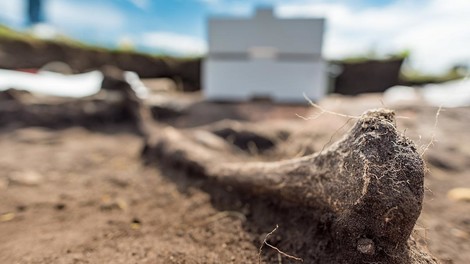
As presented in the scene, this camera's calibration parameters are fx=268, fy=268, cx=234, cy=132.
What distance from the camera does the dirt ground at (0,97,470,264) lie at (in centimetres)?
123

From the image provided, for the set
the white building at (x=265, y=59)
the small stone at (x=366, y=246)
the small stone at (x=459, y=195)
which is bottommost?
the small stone at (x=459, y=195)

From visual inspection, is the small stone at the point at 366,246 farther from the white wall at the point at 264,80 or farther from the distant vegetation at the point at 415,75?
the distant vegetation at the point at 415,75

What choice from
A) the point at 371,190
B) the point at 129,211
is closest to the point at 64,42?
the point at 129,211

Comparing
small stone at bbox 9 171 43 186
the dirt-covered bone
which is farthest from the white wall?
the dirt-covered bone

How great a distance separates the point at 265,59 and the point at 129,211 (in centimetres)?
607

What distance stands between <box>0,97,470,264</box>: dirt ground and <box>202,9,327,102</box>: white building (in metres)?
3.59

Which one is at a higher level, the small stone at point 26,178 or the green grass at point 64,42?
the green grass at point 64,42

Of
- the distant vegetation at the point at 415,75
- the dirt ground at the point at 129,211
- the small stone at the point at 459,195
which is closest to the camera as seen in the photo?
the dirt ground at the point at 129,211

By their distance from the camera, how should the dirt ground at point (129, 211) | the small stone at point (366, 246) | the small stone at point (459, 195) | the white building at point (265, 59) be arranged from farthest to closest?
1. the white building at point (265, 59)
2. the small stone at point (459, 195)
3. the dirt ground at point (129, 211)
4. the small stone at point (366, 246)

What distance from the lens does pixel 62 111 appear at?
4.74 metres

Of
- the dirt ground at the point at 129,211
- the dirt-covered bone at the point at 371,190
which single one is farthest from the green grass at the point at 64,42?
the dirt-covered bone at the point at 371,190

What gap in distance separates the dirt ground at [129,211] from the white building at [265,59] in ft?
11.8

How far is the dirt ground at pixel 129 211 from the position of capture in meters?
1.23

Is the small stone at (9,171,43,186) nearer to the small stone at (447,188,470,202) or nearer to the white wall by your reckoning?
the small stone at (447,188,470,202)
